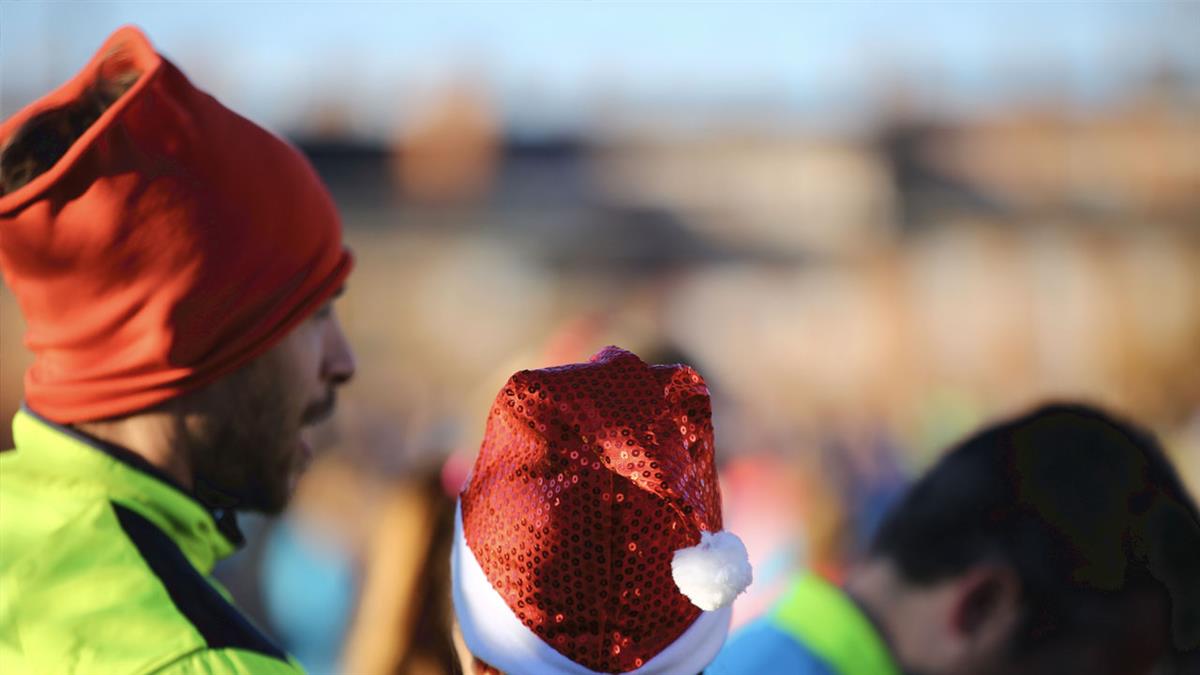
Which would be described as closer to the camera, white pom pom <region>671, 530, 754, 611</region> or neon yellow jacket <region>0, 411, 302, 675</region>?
white pom pom <region>671, 530, 754, 611</region>

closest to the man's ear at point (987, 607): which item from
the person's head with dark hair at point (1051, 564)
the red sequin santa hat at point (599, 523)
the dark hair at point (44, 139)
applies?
the person's head with dark hair at point (1051, 564)

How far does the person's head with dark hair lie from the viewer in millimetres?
2359

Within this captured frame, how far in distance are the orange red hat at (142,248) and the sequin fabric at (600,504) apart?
540 millimetres

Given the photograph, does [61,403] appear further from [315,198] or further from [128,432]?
[315,198]

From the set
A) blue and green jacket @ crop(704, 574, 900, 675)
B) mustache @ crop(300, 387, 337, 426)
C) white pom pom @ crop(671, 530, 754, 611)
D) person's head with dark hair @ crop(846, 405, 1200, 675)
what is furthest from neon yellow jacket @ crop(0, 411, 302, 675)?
person's head with dark hair @ crop(846, 405, 1200, 675)

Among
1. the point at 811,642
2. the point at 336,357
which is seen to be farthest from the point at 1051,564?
the point at 336,357

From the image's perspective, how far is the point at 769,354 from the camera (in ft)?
107

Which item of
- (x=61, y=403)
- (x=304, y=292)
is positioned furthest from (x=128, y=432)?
(x=304, y=292)

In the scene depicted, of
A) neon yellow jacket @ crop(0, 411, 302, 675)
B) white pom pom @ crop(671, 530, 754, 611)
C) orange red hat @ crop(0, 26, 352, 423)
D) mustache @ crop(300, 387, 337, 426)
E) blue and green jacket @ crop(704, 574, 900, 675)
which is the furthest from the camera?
blue and green jacket @ crop(704, 574, 900, 675)

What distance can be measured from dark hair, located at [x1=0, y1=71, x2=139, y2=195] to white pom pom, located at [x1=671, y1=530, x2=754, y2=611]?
108cm

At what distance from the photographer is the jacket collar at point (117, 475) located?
1.94 metres

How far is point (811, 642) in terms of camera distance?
7.67ft

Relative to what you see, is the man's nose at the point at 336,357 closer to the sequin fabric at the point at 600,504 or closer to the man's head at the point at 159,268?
the man's head at the point at 159,268

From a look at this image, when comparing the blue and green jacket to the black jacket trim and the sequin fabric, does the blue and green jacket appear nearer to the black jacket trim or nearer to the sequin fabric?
the sequin fabric
